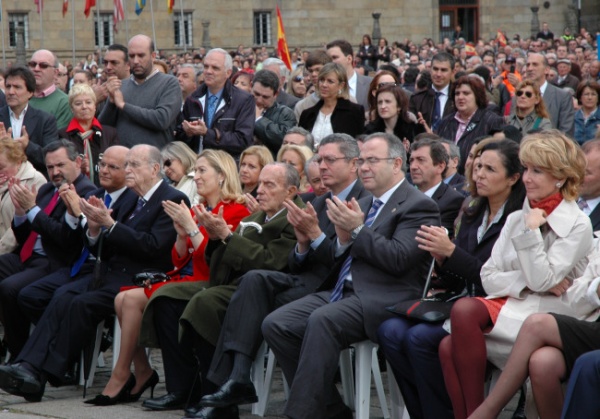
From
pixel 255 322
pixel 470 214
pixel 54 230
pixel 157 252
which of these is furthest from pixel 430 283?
pixel 54 230

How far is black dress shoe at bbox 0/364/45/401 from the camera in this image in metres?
7.55

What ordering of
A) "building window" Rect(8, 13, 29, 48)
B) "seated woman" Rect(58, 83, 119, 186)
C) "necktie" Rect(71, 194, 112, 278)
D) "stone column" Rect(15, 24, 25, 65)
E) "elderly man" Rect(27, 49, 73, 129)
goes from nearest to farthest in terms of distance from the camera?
"necktie" Rect(71, 194, 112, 278), "seated woman" Rect(58, 83, 119, 186), "elderly man" Rect(27, 49, 73, 129), "stone column" Rect(15, 24, 25, 65), "building window" Rect(8, 13, 29, 48)

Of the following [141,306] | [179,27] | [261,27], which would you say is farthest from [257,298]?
[261,27]

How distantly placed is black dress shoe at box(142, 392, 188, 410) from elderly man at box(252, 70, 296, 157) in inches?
144

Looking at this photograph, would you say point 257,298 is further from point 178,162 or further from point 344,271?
point 178,162

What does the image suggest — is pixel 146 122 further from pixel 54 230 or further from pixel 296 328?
pixel 296 328

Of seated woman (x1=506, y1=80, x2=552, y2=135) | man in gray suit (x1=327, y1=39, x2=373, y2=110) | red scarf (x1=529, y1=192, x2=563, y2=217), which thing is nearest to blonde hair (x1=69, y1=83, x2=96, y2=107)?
man in gray suit (x1=327, y1=39, x2=373, y2=110)

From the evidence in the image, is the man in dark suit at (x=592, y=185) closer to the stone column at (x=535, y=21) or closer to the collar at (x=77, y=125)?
the collar at (x=77, y=125)

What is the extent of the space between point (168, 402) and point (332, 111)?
3922 mm

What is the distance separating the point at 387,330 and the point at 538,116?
182 inches

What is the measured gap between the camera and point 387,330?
253 inches

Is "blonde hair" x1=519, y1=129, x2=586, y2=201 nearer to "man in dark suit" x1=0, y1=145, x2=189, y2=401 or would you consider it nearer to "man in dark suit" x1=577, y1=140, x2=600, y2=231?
"man in dark suit" x1=577, y1=140, x2=600, y2=231

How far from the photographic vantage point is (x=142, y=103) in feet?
34.1

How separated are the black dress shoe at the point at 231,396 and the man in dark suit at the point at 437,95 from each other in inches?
193
